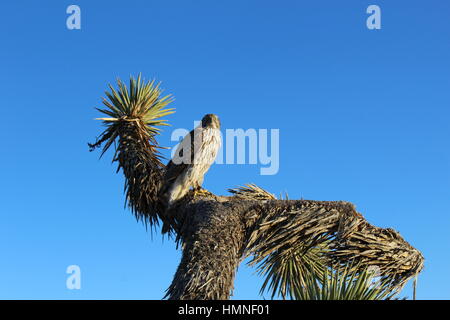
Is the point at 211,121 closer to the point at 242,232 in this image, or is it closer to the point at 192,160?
the point at 192,160

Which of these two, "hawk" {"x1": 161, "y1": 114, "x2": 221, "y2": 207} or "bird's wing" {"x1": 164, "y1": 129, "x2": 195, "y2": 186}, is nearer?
"hawk" {"x1": 161, "y1": 114, "x2": 221, "y2": 207}

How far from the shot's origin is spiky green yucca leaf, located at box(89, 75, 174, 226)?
12508mm

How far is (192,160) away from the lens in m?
12.1

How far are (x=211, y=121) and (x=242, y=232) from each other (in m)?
2.68

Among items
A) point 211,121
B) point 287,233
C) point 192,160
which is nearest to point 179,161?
point 192,160

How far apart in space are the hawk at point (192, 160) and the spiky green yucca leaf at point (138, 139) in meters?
0.34

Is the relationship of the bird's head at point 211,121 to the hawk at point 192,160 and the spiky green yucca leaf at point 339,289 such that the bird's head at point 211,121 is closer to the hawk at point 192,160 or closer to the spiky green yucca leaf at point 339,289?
the hawk at point 192,160

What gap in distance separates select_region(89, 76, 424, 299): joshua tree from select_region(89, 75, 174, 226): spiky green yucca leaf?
0.08 feet

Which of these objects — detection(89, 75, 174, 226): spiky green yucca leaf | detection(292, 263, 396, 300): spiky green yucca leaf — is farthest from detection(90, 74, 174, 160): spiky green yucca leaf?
detection(292, 263, 396, 300): spiky green yucca leaf

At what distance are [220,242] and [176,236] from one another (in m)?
1.87

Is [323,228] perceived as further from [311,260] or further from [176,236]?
[176,236]

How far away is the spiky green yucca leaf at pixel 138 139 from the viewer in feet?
41.0

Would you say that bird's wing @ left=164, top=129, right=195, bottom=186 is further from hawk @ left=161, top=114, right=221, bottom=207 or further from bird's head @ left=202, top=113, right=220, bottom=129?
bird's head @ left=202, top=113, right=220, bottom=129
